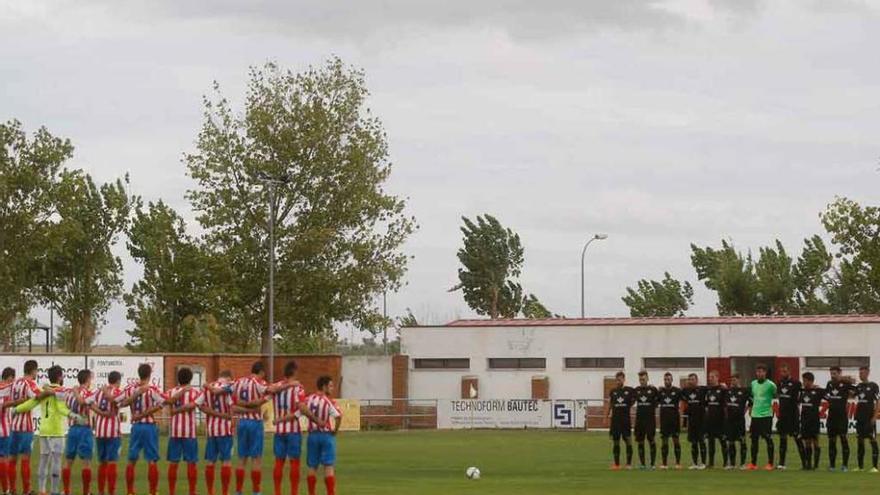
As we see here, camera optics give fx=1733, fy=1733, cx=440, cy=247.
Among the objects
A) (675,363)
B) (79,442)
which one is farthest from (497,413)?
(79,442)

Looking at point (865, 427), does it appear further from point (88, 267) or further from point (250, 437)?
point (88, 267)

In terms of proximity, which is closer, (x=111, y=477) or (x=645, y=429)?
(x=111, y=477)

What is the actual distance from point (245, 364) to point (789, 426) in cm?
3873

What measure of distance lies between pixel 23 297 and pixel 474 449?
40284 millimetres

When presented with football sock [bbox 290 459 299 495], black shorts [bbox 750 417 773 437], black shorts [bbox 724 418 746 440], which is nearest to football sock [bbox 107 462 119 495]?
football sock [bbox 290 459 299 495]

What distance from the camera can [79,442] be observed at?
29.1 metres

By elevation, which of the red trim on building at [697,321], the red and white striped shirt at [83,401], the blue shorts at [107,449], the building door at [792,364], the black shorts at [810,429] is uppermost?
the red trim on building at [697,321]

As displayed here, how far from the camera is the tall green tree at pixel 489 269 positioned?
390ft

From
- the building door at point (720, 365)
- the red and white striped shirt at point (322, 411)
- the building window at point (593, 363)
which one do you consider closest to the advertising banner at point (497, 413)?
the building window at point (593, 363)

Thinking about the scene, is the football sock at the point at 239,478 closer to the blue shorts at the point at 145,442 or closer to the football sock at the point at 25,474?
the blue shorts at the point at 145,442

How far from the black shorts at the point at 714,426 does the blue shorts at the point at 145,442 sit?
13255 mm

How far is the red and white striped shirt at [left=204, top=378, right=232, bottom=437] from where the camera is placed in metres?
27.8

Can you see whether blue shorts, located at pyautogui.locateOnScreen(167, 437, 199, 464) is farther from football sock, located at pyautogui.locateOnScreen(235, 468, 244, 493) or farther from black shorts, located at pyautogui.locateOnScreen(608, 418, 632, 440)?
black shorts, located at pyautogui.locateOnScreen(608, 418, 632, 440)

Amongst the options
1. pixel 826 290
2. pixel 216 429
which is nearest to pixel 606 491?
pixel 216 429
